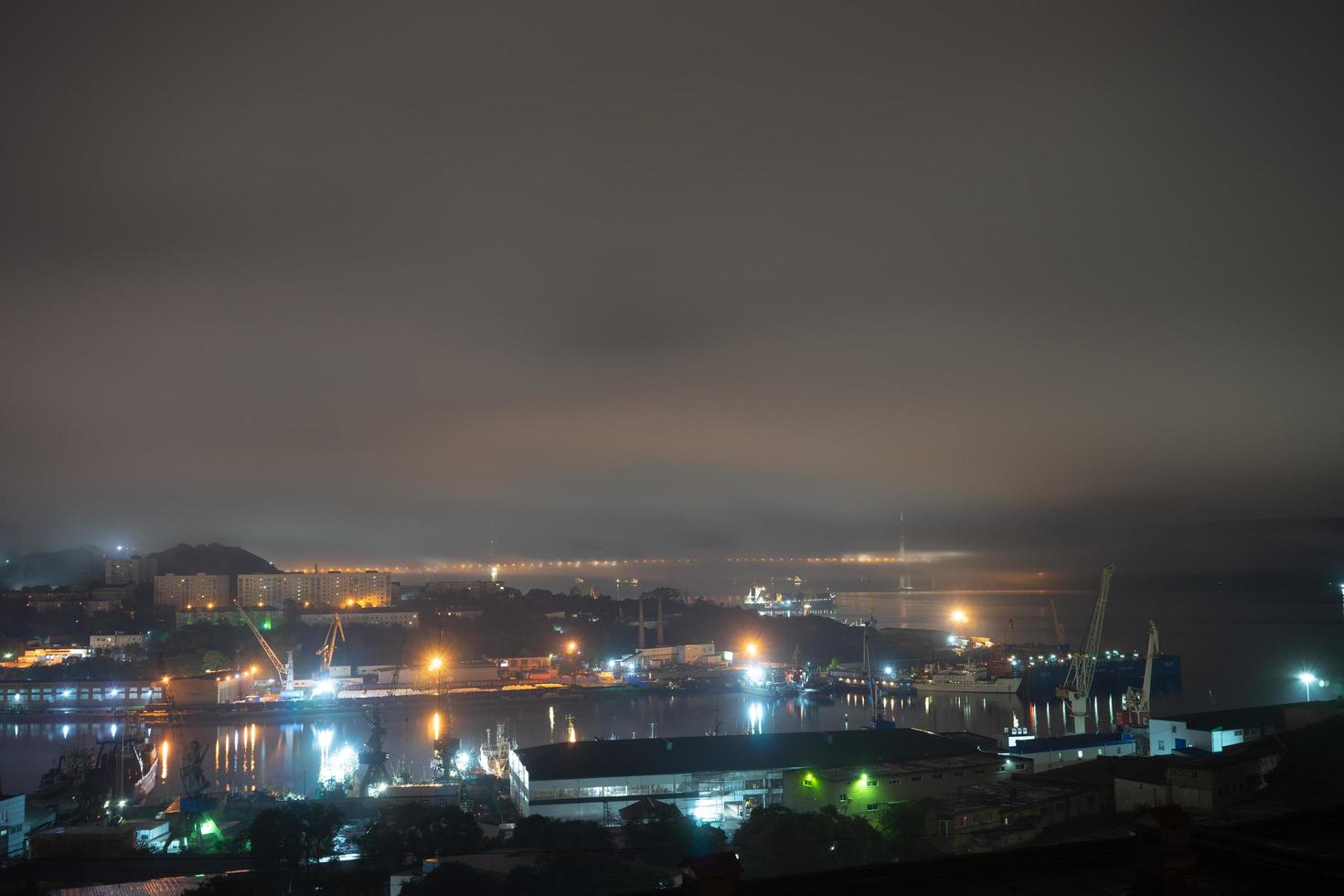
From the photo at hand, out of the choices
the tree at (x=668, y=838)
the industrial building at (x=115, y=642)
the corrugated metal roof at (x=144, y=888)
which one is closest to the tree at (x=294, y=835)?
the corrugated metal roof at (x=144, y=888)

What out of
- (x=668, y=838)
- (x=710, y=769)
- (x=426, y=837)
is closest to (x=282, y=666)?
(x=710, y=769)

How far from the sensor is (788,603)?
5112 cm

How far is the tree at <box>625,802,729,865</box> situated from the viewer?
15.4 feet

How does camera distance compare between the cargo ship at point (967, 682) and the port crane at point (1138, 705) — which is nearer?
the port crane at point (1138, 705)

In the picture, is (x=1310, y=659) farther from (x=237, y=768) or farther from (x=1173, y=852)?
(x=1173, y=852)

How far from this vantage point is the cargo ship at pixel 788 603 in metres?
47.2

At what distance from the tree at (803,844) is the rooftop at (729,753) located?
2.14 m

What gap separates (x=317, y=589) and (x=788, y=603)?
1058 inches

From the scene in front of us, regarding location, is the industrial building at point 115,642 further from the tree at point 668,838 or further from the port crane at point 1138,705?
the port crane at point 1138,705

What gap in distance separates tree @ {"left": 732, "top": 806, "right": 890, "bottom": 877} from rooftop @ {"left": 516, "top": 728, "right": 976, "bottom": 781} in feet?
7.02

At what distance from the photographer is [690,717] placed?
52.6 feet

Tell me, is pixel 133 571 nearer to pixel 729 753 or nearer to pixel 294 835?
pixel 729 753

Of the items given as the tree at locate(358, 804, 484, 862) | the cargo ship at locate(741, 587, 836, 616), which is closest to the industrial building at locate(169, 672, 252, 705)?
the tree at locate(358, 804, 484, 862)

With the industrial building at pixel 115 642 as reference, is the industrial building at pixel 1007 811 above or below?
above
